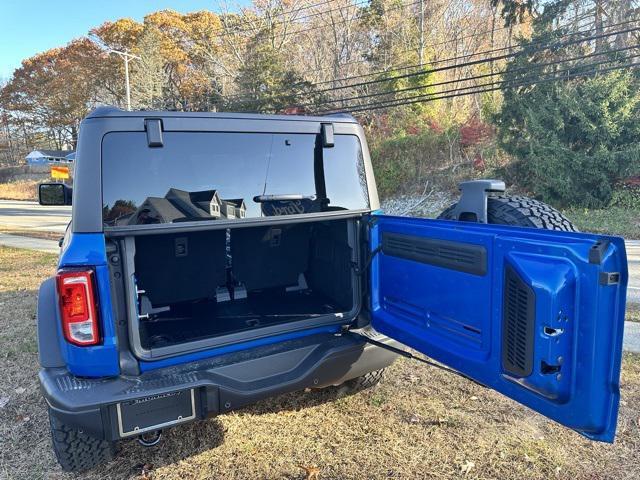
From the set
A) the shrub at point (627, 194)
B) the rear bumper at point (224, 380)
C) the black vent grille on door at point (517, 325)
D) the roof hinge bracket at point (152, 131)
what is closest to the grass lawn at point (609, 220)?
the shrub at point (627, 194)

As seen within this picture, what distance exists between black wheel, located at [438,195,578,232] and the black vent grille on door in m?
0.74

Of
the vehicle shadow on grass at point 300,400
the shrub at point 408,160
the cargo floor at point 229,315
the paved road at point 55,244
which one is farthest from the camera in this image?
the shrub at point 408,160

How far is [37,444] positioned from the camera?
2.95 meters

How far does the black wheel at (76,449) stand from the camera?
95.6 inches

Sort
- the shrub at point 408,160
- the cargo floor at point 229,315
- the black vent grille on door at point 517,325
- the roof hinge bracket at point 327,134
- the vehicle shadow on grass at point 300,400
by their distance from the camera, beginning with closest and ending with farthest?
the black vent grille on door at point 517,325 → the roof hinge bracket at point 327,134 → the cargo floor at point 229,315 → the vehicle shadow on grass at point 300,400 → the shrub at point 408,160

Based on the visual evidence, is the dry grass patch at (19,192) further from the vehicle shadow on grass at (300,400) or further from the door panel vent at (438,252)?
the door panel vent at (438,252)

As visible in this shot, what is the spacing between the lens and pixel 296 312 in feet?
11.0

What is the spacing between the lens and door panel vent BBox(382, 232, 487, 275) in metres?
2.20

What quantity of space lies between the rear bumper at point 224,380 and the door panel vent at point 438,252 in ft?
1.93

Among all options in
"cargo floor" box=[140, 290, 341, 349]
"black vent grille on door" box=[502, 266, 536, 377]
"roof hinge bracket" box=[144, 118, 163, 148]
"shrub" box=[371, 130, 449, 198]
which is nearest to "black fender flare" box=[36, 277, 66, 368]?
"cargo floor" box=[140, 290, 341, 349]

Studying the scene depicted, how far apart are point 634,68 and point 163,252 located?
56.9 feet

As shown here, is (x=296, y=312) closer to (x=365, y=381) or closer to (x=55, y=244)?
(x=365, y=381)

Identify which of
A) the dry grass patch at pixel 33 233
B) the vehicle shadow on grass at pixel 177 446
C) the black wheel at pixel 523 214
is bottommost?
the dry grass patch at pixel 33 233

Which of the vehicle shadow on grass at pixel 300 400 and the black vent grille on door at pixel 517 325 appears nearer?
the black vent grille on door at pixel 517 325
